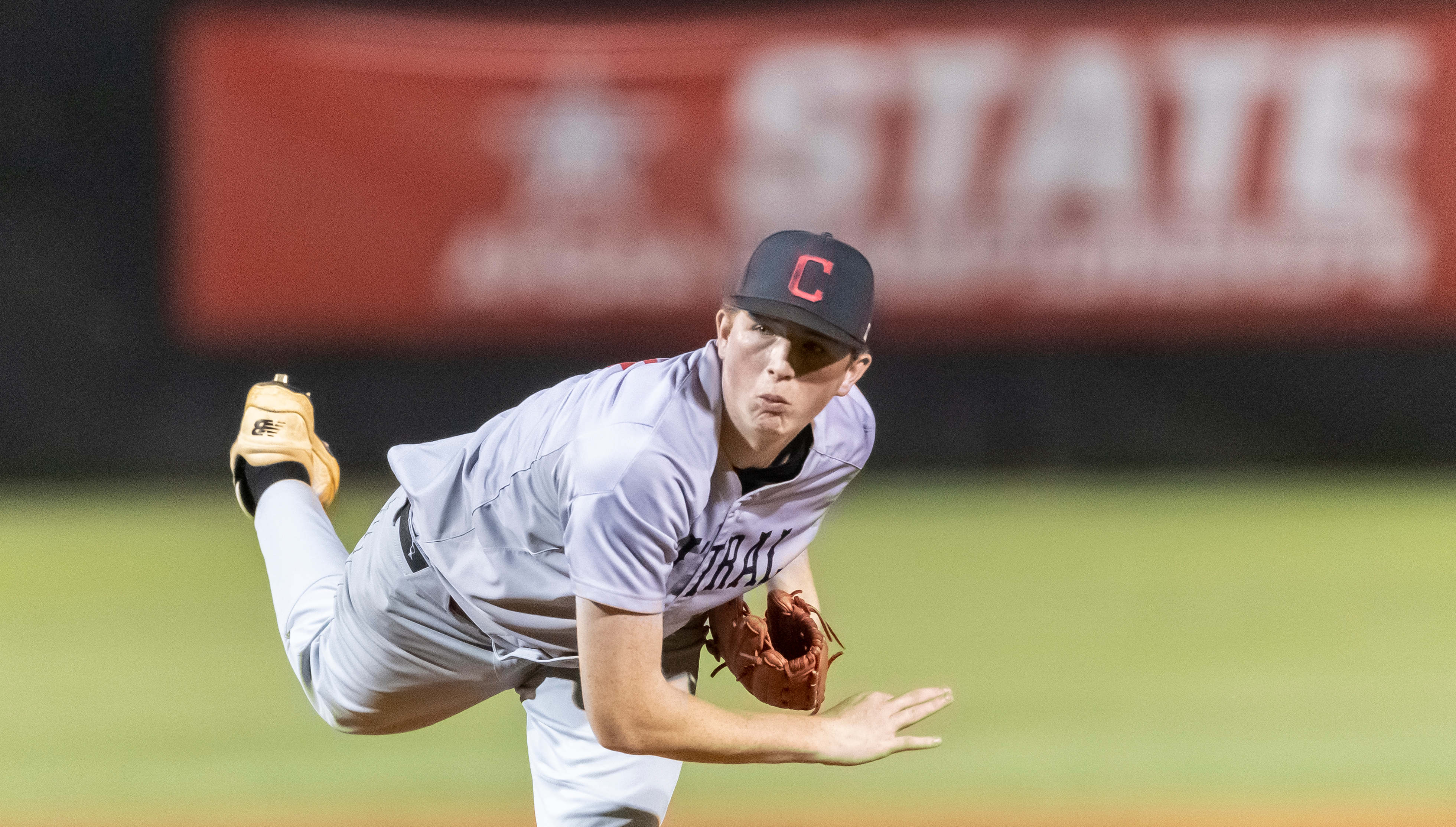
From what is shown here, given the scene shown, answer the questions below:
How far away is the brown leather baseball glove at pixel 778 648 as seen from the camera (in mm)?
3117

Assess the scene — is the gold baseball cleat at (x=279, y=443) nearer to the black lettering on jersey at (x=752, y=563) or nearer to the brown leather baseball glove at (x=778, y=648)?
the brown leather baseball glove at (x=778, y=648)

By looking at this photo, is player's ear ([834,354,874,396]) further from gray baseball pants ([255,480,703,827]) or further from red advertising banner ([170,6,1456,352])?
red advertising banner ([170,6,1456,352])

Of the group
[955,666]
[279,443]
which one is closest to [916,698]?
[279,443]

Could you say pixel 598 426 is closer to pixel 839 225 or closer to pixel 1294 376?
pixel 839 225

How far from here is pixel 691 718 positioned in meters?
2.48

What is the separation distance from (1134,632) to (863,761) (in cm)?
350

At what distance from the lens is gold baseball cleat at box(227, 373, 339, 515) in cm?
380

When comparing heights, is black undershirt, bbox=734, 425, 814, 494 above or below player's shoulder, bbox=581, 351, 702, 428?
below

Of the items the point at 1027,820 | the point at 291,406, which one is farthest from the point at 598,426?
the point at 1027,820

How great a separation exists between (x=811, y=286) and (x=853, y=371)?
0.21 m

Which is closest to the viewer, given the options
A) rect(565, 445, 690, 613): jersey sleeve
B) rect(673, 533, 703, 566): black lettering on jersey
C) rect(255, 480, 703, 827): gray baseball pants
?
rect(565, 445, 690, 613): jersey sleeve

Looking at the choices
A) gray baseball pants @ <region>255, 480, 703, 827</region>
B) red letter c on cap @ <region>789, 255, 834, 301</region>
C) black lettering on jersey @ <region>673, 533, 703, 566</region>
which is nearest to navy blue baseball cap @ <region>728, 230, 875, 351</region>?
red letter c on cap @ <region>789, 255, 834, 301</region>

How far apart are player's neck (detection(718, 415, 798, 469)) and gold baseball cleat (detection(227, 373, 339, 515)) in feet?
5.44

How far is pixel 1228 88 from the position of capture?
330 inches
